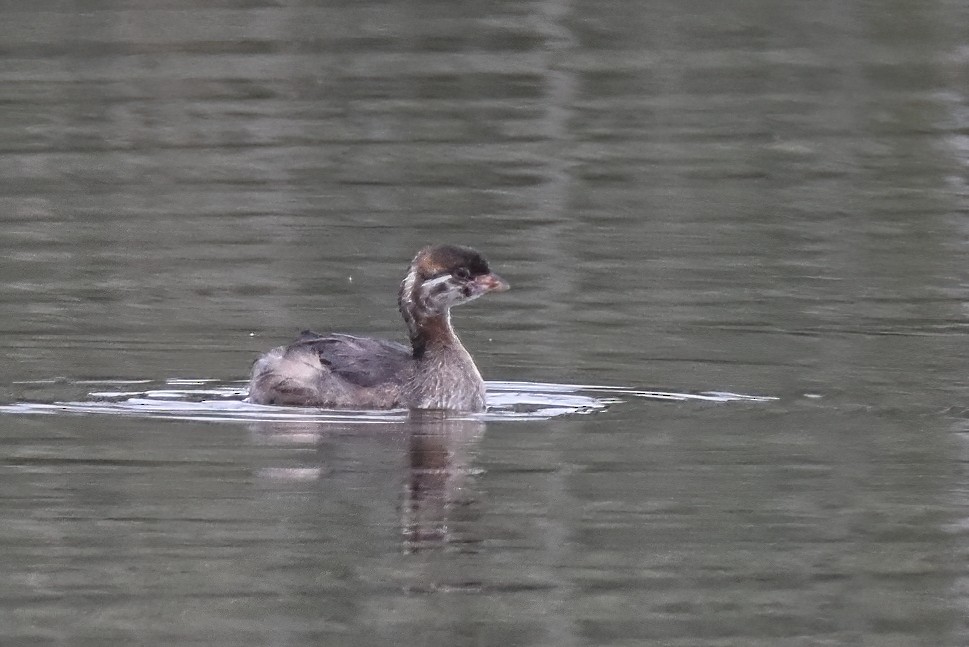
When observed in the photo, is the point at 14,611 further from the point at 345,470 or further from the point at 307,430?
the point at 307,430

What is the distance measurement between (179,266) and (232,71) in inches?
317

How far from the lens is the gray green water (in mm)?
8703

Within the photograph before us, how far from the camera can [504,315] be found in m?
A: 14.3

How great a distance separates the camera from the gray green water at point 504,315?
870cm

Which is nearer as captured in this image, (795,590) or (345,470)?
(795,590)

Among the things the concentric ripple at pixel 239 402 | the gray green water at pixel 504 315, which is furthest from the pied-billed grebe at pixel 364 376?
the gray green water at pixel 504 315

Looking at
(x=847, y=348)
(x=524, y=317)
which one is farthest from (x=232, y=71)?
(x=847, y=348)

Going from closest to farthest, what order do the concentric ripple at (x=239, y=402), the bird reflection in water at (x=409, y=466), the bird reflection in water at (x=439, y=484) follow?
the bird reflection in water at (x=439, y=484) → the bird reflection in water at (x=409, y=466) → the concentric ripple at (x=239, y=402)

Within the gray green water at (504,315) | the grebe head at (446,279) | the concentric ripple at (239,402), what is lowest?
the concentric ripple at (239,402)

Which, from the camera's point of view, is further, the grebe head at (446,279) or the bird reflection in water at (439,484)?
the grebe head at (446,279)

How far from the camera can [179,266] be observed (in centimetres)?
1559

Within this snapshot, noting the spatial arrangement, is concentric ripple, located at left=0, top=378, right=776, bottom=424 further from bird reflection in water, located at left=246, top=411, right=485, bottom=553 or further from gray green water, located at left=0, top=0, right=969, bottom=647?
bird reflection in water, located at left=246, top=411, right=485, bottom=553

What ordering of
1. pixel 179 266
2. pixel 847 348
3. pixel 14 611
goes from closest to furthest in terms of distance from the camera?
pixel 14 611 < pixel 847 348 < pixel 179 266

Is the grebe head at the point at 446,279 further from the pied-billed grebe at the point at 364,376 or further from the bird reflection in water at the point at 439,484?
the bird reflection in water at the point at 439,484
